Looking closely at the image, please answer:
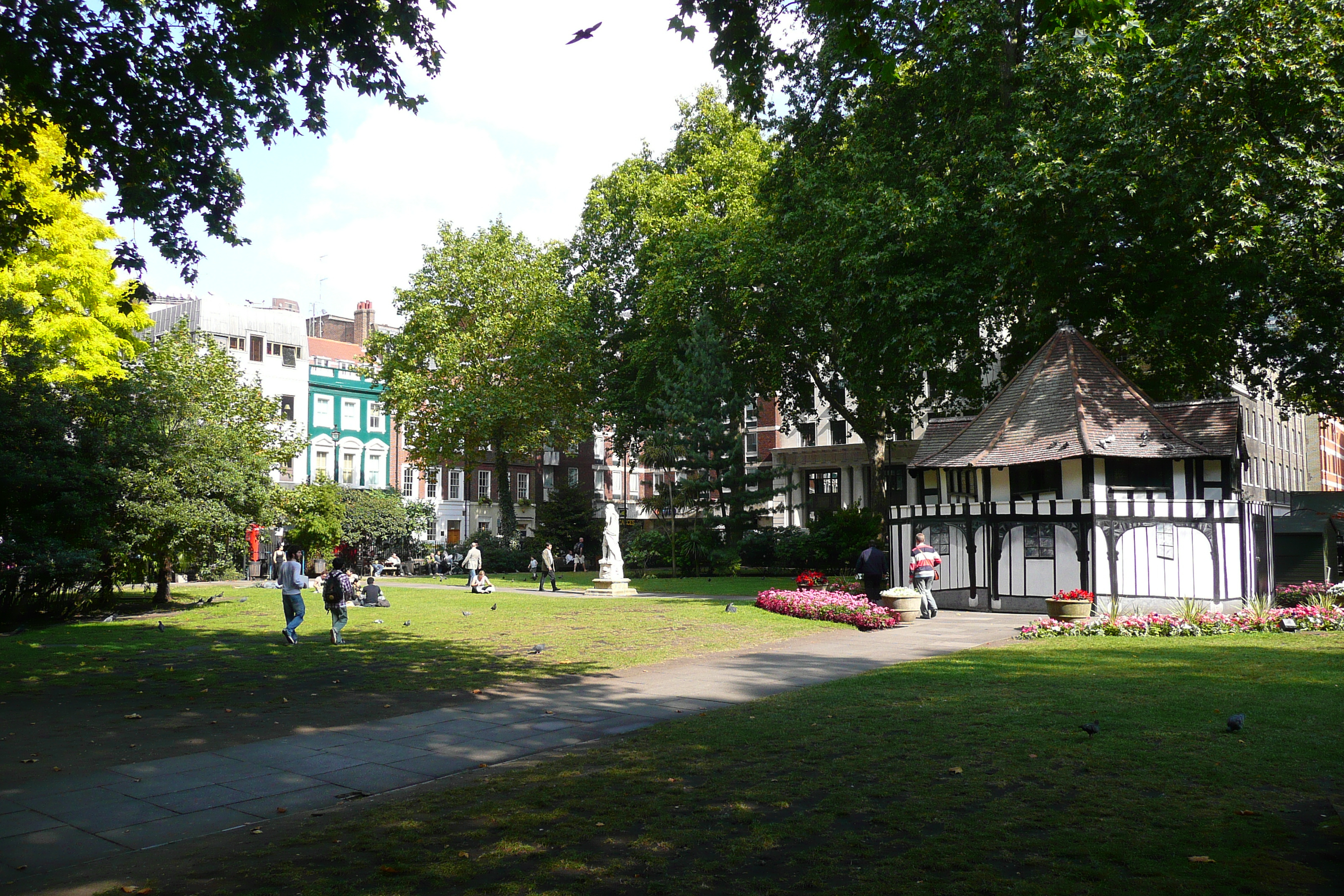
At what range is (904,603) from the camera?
69.0 feet

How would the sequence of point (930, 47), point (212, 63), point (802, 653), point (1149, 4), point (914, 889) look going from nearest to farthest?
point (914, 889)
point (212, 63)
point (802, 653)
point (1149, 4)
point (930, 47)

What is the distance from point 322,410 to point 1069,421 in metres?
47.6

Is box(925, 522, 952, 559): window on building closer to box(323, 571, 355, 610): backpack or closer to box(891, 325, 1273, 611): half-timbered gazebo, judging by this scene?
box(891, 325, 1273, 611): half-timbered gazebo

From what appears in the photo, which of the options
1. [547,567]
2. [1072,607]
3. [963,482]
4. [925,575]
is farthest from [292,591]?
[547,567]

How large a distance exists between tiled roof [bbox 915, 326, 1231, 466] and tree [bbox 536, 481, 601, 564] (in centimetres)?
3069

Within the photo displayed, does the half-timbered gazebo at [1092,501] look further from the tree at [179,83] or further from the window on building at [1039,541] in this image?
the tree at [179,83]

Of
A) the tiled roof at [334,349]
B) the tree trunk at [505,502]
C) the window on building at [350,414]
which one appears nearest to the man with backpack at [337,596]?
the tree trunk at [505,502]

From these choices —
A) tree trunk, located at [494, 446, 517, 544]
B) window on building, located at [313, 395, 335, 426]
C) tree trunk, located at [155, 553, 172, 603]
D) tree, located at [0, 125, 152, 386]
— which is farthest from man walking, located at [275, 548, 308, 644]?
window on building, located at [313, 395, 335, 426]

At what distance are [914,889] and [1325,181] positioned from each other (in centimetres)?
2085

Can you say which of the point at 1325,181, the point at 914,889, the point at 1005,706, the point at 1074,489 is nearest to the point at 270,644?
the point at 1005,706

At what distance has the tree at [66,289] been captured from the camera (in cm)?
2525

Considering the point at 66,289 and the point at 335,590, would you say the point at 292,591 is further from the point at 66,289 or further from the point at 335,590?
the point at 66,289

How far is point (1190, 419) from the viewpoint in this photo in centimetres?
2422

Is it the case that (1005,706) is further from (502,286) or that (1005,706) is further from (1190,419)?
(502,286)
